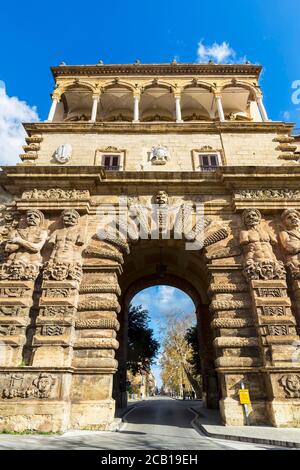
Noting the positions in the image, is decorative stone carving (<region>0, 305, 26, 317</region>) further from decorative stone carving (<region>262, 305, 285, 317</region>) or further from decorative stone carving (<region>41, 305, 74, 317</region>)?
decorative stone carving (<region>262, 305, 285, 317</region>)

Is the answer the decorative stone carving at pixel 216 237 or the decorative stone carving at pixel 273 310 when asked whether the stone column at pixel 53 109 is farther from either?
the decorative stone carving at pixel 273 310

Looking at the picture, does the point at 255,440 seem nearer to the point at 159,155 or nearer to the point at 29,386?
the point at 29,386

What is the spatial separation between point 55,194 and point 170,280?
8544 mm

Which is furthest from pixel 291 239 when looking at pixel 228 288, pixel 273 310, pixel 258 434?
pixel 258 434

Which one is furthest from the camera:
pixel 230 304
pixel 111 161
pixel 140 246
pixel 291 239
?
pixel 111 161

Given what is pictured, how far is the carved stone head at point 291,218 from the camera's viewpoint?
1095 centimetres

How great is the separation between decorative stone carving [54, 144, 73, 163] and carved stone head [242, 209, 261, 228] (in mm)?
8202

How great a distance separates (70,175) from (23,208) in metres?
2.31

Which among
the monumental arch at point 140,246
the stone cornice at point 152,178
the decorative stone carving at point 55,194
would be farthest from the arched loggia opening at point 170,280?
the decorative stone carving at point 55,194

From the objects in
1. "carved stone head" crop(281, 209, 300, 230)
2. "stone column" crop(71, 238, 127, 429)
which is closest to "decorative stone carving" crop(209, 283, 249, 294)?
"carved stone head" crop(281, 209, 300, 230)

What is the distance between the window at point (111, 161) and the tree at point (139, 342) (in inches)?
538

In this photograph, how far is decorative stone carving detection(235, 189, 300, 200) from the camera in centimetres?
1171

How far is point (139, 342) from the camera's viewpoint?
77.2 ft

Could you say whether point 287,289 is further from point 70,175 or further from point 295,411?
point 70,175
